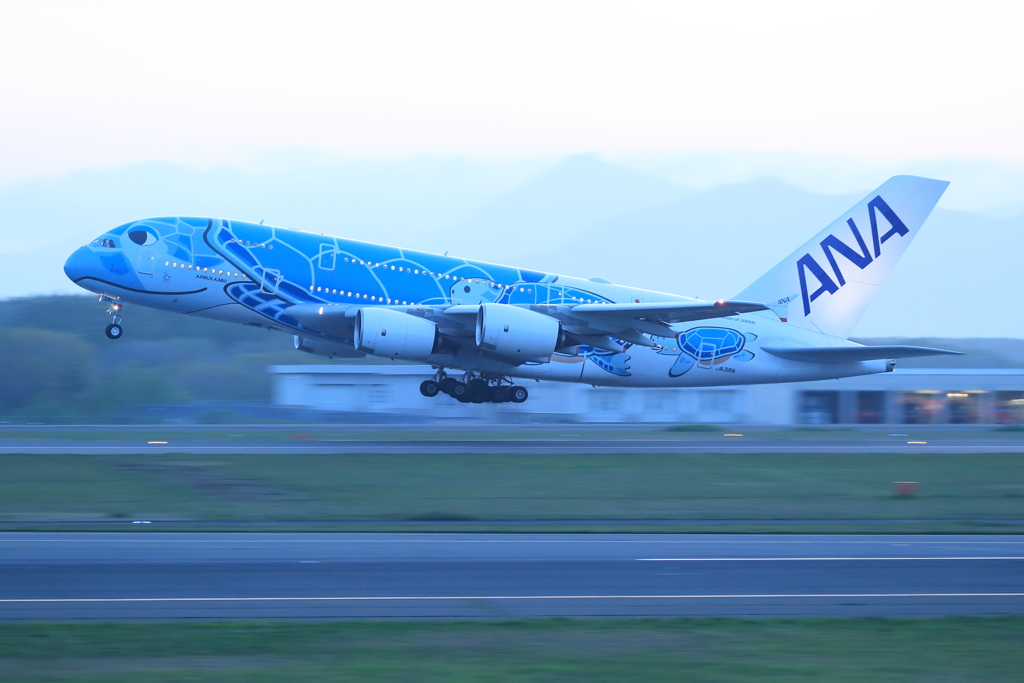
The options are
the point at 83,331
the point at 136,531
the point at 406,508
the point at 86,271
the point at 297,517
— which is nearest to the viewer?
the point at 136,531

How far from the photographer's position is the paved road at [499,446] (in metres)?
32.5

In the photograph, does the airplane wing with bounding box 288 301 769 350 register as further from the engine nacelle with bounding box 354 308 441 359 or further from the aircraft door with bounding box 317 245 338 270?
the aircraft door with bounding box 317 245 338 270

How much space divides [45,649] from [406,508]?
11973mm

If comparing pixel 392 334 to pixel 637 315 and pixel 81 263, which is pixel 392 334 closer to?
pixel 637 315

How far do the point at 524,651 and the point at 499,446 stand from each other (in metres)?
25.0

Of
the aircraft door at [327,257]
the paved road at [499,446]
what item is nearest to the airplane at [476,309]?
the aircraft door at [327,257]

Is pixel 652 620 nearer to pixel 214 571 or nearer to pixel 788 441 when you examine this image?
pixel 214 571

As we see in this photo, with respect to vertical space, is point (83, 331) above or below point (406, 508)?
above

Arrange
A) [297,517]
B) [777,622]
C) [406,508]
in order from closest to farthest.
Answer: [777,622]
[297,517]
[406,508]

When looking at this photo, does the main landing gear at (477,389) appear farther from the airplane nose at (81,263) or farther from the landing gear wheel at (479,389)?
the airplane nose at (81,263)

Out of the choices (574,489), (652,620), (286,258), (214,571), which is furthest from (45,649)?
(286,258)

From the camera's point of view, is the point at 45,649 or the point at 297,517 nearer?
the point at 45,649

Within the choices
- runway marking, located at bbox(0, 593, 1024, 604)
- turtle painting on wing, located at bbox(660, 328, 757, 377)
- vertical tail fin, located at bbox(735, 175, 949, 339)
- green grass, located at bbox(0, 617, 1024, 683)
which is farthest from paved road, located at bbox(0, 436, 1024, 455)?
green grass, located at bbox(0, 617, 1024, 683)

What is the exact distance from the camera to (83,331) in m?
75.7
